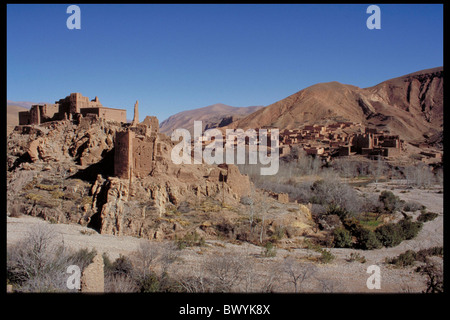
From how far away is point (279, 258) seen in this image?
39.5 ft

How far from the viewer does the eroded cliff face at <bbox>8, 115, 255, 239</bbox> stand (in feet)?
42.8

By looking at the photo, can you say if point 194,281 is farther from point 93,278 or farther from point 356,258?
point 356,258

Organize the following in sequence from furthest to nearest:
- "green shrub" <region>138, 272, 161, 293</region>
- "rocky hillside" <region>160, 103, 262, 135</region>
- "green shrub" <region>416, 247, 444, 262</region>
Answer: "rocky hillside" <region>160, 103, 262, 135</region> < "green shrub" <region>416, 247, 444, 262</region> < "green shrub" <region>138, 272, 161, 293</region>

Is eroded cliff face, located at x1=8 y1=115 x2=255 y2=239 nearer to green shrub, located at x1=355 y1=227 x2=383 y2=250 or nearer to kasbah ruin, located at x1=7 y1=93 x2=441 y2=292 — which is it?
kasbah ruin, located at x1=7 y1=93 x2=441 y2=292

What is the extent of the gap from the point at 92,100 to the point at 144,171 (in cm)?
800

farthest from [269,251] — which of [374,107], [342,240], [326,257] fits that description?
[374,107]

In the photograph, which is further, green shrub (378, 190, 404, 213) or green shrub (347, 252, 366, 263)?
green shrub (378, 190, 404, 213)

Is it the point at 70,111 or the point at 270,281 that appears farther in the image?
the point at 70,111

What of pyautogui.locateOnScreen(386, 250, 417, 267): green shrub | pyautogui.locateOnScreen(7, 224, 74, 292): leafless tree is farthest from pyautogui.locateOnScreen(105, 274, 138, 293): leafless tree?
pyautogui.locateOnScreen(386, 250, 417, 267): green shrub

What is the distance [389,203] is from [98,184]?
1680cm

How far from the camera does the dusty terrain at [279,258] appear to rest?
9.99 metres

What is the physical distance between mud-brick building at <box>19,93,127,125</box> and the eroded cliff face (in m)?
0.84
